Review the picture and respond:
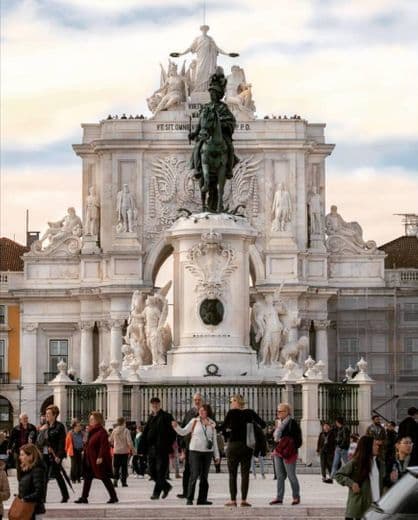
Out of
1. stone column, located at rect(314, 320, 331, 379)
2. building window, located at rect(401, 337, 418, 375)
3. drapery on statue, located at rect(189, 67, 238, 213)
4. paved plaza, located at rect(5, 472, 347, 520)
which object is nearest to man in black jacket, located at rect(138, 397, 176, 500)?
paved plaza, located at rect(5, 472, 347, 520)

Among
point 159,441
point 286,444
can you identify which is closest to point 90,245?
point 159,441

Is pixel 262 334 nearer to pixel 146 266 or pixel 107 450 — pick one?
pixel 107 450

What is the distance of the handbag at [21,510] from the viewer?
21.0 metres

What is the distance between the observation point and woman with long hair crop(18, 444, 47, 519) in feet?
69.7

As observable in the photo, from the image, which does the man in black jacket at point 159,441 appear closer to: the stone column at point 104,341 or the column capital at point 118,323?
the column capital at point 118,323

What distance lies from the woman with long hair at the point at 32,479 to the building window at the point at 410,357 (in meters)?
73.3

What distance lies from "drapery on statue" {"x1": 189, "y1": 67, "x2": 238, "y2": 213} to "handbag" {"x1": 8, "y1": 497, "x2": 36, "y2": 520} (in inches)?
822

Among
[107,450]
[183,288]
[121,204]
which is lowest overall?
[107,450]

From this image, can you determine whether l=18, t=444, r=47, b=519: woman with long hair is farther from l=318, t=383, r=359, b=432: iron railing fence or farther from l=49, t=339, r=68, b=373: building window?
l=49, t=339, r=68, b=373: building window

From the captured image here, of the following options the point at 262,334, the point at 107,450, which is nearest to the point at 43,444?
the point at 107,450

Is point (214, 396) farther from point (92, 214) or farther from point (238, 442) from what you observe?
point (92, 214)

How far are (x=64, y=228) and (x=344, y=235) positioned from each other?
43.1 ft

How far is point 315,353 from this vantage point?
3556 inches

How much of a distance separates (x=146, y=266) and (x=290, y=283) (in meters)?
6.74
